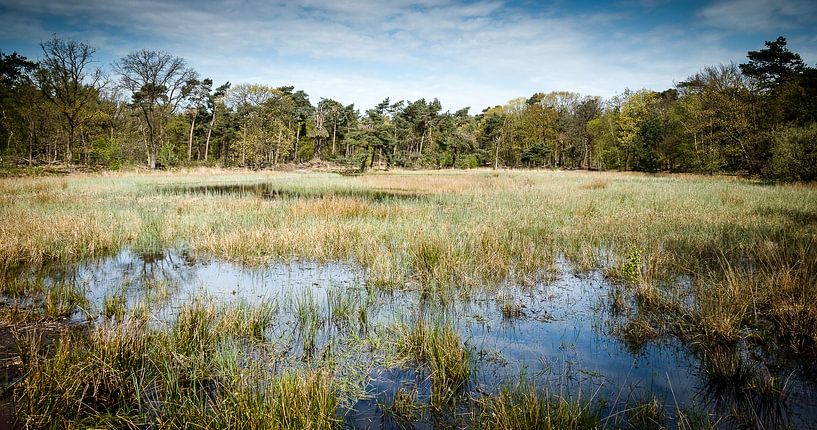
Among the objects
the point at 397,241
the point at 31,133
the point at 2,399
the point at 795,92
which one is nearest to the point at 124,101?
the point at 31,133

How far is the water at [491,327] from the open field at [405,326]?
3 cm

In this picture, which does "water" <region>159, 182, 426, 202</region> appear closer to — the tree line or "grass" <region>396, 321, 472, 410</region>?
"grass" <region>396, 321, 472, 410</region>

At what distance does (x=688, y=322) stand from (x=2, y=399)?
7.20 meters

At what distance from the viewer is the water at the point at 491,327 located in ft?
11.5

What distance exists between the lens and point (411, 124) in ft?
238

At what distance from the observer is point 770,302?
17.7ft

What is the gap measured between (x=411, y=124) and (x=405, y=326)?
231ft

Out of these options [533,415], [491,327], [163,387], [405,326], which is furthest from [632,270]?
[163,387]

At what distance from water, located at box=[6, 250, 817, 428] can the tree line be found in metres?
28.9

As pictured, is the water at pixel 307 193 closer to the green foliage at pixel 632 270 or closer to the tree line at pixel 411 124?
the green foliage at pixel 632 270

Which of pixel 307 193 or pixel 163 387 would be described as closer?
pixel 163 387

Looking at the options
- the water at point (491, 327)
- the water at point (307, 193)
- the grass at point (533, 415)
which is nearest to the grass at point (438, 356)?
the water at point (491, 327)

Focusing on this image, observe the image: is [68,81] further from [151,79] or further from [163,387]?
[163,387]

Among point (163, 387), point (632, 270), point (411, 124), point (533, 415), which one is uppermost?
point (411, 124)
